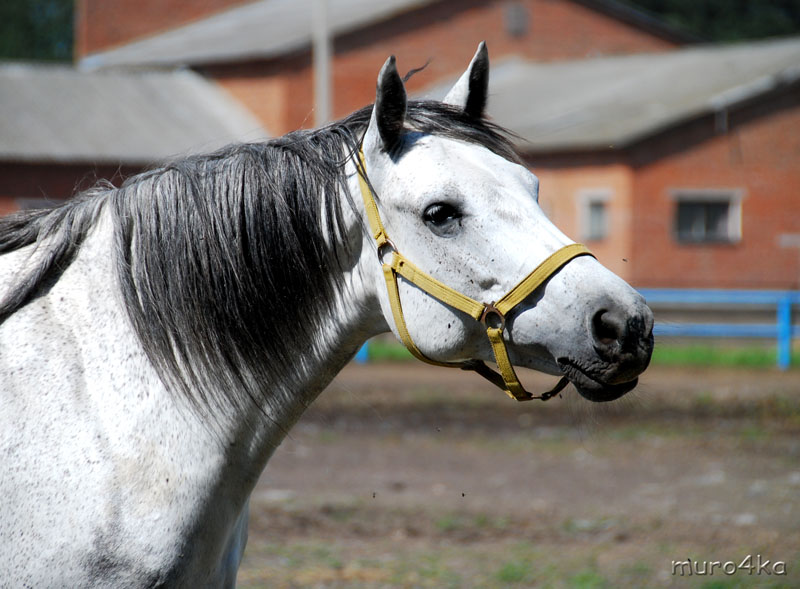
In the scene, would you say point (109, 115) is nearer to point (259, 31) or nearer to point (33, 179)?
point (33, 179)

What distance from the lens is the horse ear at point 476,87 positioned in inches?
106

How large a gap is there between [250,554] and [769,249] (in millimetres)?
17858

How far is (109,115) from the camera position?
1006 inches

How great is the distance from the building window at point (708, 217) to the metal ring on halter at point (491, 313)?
759 inches

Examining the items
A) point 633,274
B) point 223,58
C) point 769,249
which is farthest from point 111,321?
point 223,58

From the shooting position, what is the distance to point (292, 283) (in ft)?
8.52

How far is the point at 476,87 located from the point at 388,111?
0.35 metres

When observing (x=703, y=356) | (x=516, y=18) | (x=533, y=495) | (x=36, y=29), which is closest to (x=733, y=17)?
(x=516, y=18)

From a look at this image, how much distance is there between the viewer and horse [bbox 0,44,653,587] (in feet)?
7.61

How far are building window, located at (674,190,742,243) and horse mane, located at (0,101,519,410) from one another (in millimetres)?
19188

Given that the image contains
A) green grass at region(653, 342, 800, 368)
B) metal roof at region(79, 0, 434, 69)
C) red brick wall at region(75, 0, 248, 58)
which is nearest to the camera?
green grass at region(653, 342, 800, 368)

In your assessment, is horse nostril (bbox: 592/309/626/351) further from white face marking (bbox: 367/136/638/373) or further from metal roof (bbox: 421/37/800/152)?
metal roof (bbox: 421/37/800/152)

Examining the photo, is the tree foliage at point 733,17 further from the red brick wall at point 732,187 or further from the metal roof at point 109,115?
the metal roof at point 109,115

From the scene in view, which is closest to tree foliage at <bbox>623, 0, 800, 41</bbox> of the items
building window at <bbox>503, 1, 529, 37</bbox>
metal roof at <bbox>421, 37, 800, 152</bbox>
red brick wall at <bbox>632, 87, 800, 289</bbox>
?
building window at <bbox>503, 1, 529, 37</bbox>
